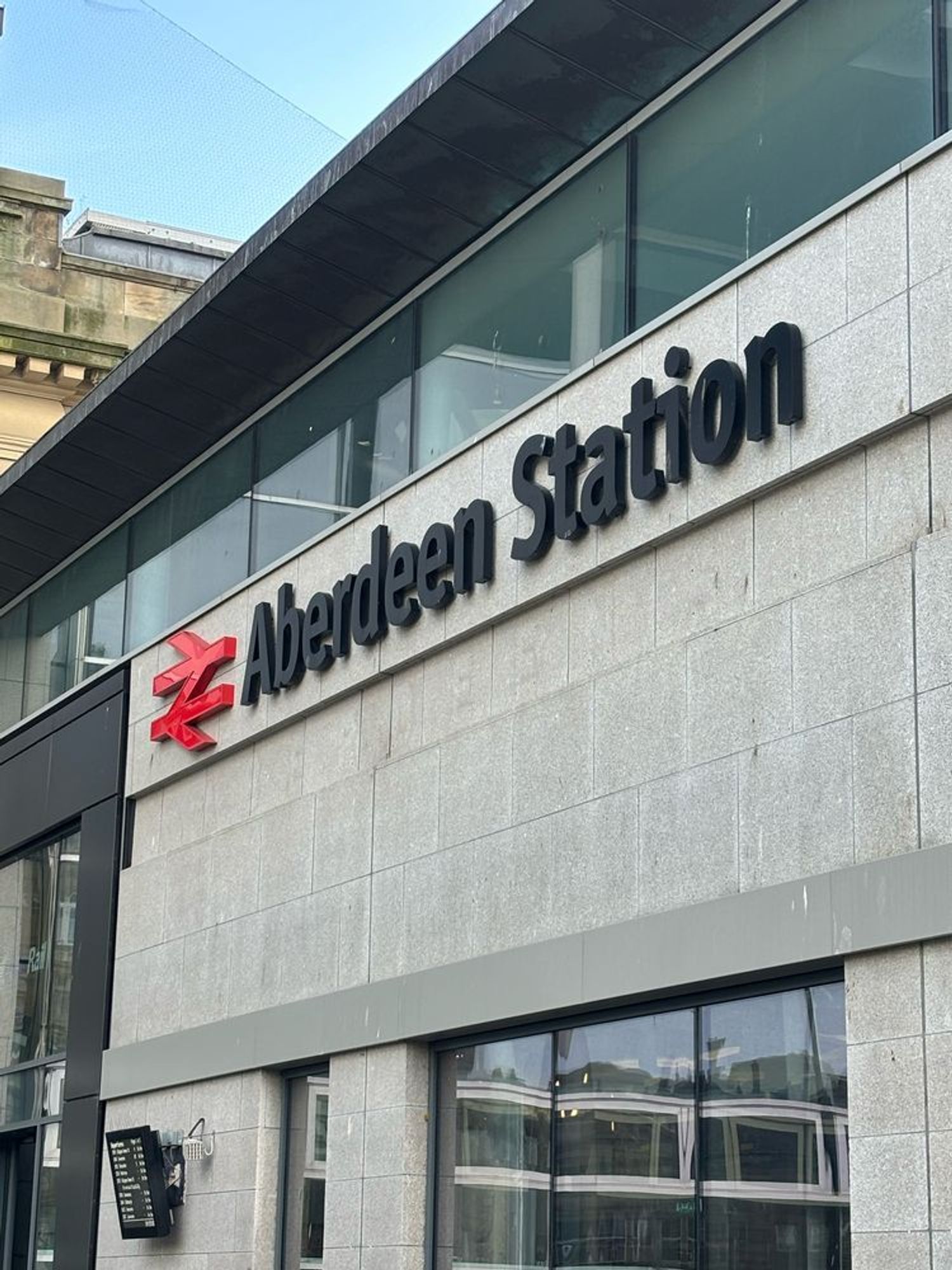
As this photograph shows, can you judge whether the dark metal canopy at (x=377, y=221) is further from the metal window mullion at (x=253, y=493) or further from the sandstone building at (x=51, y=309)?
the sandstone building at (x=51, y=309)

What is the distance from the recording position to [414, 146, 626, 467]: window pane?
15742mm

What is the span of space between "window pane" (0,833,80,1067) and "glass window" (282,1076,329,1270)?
5.85m

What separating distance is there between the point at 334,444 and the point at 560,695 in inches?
210

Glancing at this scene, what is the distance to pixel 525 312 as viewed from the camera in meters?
16.6

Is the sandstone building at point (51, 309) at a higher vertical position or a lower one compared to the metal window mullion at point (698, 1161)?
higher

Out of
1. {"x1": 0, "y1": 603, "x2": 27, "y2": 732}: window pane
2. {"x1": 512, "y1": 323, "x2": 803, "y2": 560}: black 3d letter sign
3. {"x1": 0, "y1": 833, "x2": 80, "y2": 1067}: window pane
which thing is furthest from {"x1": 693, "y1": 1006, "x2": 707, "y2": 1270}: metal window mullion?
{"x1": 0, "y1": 603, "x2": 27, "y2": 732}: window pane

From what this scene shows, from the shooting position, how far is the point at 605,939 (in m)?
13.7

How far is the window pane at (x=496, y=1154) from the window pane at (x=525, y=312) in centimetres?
502

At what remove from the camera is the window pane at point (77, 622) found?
23.9 meters

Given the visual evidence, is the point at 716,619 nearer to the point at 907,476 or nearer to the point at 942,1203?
the point at 907,476

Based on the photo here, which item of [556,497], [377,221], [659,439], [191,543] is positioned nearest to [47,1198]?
[191,543]

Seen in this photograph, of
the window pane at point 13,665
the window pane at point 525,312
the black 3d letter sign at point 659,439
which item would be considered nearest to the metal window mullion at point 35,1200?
the window pane at point 13,665

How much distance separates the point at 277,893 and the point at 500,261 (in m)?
5.72

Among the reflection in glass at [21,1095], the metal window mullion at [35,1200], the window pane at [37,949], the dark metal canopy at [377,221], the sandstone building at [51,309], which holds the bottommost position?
the metal window mullion at [35,1200]
